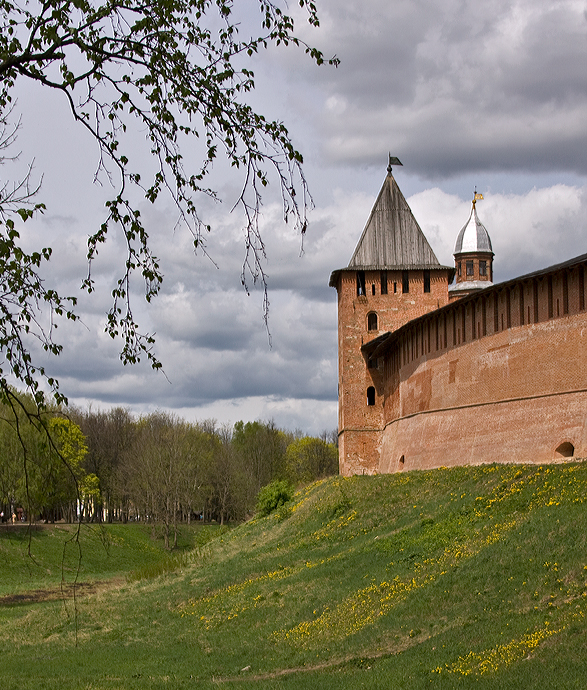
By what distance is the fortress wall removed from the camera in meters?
18.5

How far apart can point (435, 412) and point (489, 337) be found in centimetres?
421

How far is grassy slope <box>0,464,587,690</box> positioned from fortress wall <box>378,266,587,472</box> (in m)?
1.89

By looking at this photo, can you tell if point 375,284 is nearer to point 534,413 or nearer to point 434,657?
point 534,413

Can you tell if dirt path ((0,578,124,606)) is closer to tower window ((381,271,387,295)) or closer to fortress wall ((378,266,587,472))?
fortress wall ((378,266,587,472))

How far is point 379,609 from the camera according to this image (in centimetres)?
1275

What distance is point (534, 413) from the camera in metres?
19.5

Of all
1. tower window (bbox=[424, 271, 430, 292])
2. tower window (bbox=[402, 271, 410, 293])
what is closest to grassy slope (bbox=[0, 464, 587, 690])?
tower window (bbox=[402, 271, 410, 293])

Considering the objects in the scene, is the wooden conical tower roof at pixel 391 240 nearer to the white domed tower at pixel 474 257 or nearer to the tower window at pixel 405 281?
the tower window at pixel 405 281

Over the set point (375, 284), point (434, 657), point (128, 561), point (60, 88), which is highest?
point (375, 284)

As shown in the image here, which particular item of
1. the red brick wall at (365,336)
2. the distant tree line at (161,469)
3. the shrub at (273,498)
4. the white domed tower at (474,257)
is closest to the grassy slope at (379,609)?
the shrub at (273,498)

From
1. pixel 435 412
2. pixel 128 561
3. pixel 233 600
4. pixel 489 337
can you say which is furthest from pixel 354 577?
pixel 128 561

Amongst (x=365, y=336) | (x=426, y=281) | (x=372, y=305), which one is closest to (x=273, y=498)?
(x=365, y=336)

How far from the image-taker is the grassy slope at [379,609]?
31.6ft

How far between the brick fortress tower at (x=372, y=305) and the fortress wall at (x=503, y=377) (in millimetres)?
7926
